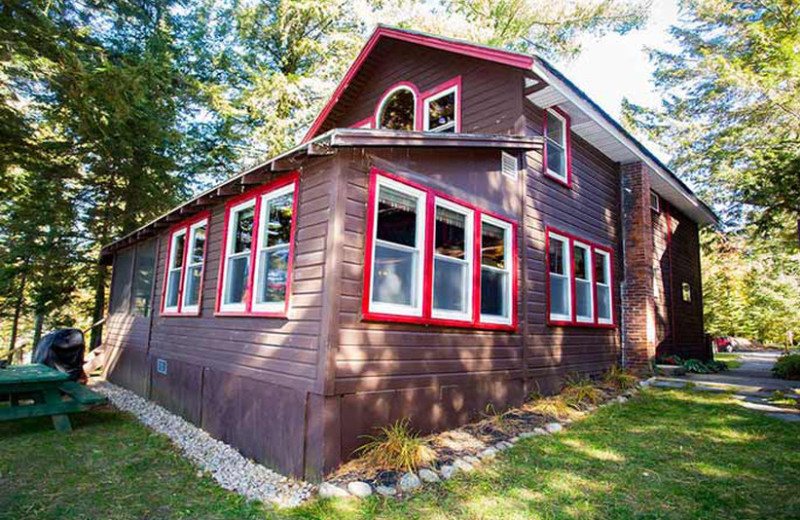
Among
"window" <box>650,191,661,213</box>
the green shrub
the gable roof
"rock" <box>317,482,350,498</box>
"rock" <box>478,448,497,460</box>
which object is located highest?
the gable roof

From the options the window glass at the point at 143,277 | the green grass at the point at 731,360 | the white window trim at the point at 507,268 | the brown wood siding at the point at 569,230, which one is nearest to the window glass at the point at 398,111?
the brown wood siding at the point at 569,230

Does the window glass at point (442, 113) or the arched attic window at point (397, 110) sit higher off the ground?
the arched attic window at point (397, 110)

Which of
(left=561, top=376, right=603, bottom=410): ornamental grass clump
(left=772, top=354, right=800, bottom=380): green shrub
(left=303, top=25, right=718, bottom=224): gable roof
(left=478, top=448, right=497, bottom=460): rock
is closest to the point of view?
(left=478, top=448, right=497, bottom=460): rock

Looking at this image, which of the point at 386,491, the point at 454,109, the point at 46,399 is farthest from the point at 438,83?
the point at 46,399

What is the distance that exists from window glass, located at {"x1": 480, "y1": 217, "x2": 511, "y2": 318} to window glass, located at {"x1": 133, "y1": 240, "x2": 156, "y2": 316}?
658 cm

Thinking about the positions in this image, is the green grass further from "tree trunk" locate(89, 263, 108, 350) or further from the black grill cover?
"tree trunk" locate(89, 263, 108, 350)

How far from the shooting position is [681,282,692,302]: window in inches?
471

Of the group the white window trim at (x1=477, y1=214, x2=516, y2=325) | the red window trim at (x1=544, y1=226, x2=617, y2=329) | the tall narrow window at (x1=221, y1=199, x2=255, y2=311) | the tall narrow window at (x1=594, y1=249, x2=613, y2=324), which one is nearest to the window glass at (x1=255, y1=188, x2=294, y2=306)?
the tall narrow window at (x1=221, y1=199, x2=255, y2=311)

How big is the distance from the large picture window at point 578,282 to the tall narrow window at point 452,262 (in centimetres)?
221

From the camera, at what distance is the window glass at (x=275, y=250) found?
5062mm

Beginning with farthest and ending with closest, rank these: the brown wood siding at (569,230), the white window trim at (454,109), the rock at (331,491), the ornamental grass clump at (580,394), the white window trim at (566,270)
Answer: the white window trim at (454,109) < the white window trim at (566,270) < the brown wood siding at (569,230) < the ornamental grass clump at (580,394) < the rock at (331,491)

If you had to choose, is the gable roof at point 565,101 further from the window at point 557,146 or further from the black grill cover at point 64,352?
the black grill cover at point 64,352

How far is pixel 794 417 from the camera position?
5730mm

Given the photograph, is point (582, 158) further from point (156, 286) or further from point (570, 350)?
point (156, 286)
